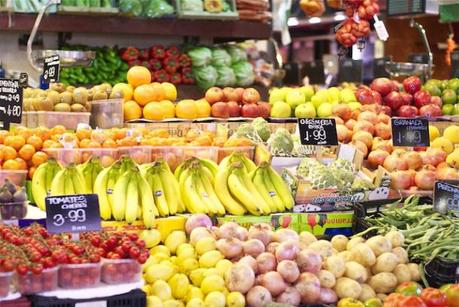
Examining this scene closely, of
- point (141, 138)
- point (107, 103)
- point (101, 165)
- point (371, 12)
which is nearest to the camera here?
point (101, 165)

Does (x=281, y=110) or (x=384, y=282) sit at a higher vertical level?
(x=281, y=110)

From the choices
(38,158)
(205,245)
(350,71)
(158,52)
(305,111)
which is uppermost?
(350,71)

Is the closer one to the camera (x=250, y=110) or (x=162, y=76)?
(x=250, y=110)

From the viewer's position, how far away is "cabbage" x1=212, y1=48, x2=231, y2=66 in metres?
8.70

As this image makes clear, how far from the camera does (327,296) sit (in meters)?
3.45

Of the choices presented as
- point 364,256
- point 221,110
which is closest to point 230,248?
point 364,256

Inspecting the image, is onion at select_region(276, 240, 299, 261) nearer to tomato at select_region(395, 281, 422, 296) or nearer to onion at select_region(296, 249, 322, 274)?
onion at select_region(296, 249, 322, 274)

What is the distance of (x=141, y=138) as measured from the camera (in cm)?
468

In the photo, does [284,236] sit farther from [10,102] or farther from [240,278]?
[10,102]

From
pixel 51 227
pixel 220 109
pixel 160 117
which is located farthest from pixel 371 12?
pixel 51 227

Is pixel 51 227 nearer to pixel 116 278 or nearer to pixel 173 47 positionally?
pixel 116 278

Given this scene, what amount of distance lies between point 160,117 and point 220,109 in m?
0.47

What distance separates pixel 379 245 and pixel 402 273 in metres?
0.16

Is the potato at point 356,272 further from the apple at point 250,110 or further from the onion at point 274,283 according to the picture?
the apple at point 250,110
